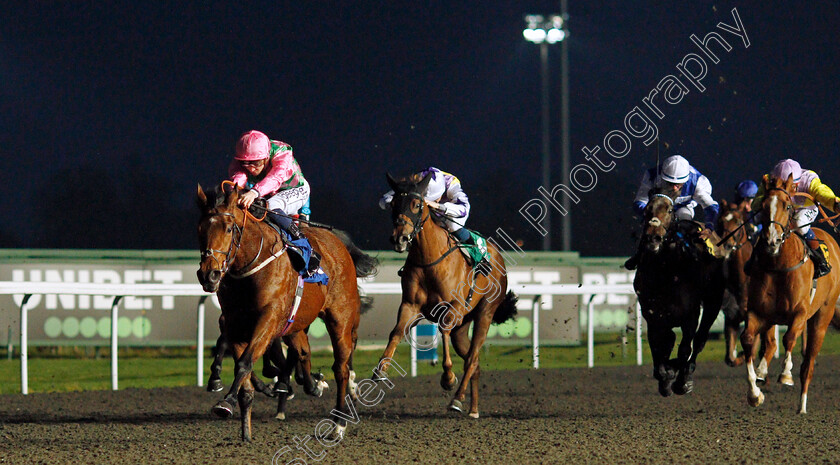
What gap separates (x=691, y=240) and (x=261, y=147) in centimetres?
274

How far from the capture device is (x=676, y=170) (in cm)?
645

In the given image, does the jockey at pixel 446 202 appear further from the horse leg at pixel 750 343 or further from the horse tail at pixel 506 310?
the horse leg at pixel 750 343

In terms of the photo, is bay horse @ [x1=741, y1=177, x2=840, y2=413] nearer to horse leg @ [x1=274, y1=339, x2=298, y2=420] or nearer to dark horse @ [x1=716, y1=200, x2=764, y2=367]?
dark horse @ [x1=716, y1=200, x2=764, y2=367]

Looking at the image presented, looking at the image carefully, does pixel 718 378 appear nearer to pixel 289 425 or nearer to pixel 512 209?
pixel 289 425

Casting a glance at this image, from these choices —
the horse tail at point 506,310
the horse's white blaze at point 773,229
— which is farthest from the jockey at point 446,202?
the horse's white blaze at point 773,229

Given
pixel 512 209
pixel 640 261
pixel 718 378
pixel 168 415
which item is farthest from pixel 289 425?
pixel 512 209

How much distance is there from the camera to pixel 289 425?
614cm

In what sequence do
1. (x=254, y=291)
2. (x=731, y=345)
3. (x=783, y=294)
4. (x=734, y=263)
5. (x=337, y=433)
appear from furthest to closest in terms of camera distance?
(x=731, y=345), (x=734, y=263), (x=783, y=294), (x=337, y=433), (x=254, y=291)

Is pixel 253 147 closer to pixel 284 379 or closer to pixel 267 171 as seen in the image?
pixel 267 171

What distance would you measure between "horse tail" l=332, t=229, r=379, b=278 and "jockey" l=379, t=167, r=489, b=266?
1.07ft

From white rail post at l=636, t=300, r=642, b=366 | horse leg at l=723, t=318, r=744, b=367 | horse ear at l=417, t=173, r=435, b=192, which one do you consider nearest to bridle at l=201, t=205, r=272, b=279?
horse ear at l=417, t=173, r=435, b=192

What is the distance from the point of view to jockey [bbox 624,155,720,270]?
6449 millimetres

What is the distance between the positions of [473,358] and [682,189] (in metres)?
1.79

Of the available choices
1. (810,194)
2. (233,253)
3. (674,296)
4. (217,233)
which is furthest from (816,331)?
(217,233)
